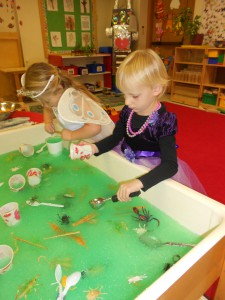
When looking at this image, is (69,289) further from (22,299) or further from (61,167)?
(61,167)

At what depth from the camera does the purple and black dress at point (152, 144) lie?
2.75 ft

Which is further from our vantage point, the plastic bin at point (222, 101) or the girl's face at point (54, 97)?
the plastic bin at point (222, 101)

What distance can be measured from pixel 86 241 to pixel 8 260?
0.22m

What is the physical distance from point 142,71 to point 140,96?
0.29 feet

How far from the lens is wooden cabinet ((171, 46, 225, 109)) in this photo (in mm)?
3410

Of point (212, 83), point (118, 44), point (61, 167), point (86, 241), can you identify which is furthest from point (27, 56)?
point (86, 241)

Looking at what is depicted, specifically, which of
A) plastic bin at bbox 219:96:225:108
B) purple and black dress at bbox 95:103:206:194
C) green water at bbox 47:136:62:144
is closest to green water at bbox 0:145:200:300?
purple and black dress at bbox 95:103:206:194

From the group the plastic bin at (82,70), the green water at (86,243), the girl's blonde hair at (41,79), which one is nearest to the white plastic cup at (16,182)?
the green water at (86,243)

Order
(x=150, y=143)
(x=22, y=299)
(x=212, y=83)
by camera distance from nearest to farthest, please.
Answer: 1. (x=22, y=299)
2. (x=150, y=143)
3. (x=212, y=83)

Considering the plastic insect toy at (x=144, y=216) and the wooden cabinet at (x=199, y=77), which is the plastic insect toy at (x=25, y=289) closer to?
the plastic insect toy at (x=144, y=216)

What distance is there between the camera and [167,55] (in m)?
4.39

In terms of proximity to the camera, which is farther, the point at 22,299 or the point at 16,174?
the point at 16,174

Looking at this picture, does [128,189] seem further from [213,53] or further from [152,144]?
[213,53]

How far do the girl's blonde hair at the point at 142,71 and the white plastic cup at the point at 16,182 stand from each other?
0.56 meters
